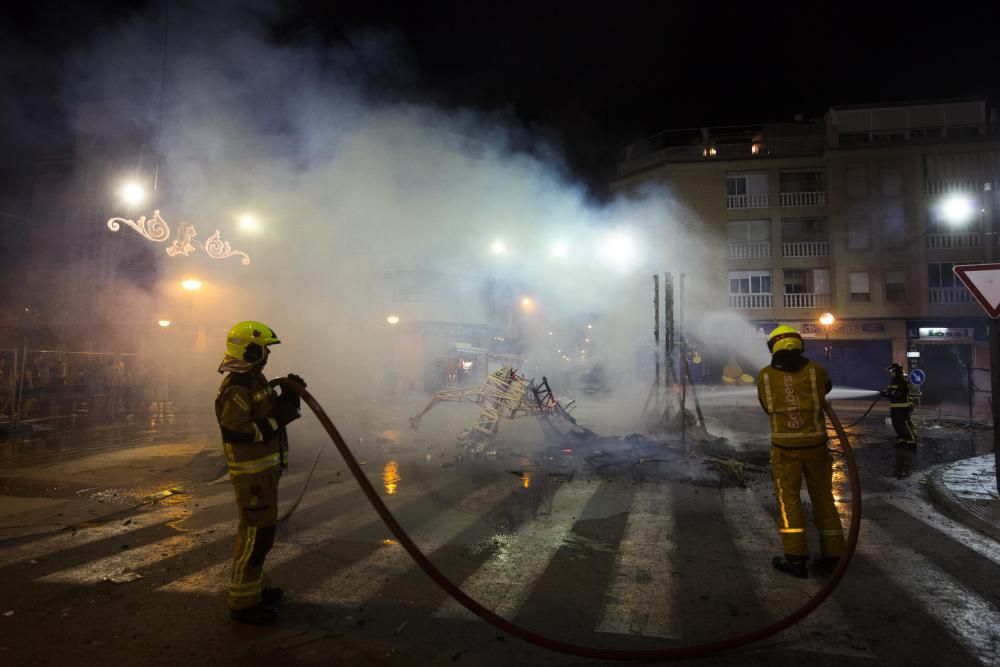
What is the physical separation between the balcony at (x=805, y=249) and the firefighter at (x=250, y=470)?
24322 mm

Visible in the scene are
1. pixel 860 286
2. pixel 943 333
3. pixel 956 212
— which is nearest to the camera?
pixel 956 212

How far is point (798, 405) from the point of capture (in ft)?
11.4

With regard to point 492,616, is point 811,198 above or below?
above

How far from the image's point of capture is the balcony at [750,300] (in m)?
22.6

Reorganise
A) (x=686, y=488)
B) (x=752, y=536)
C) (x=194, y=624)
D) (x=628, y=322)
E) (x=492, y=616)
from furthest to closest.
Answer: (x=628, y=322) < (x=686, y=488) < (x=752, y=536) < (x=194, y=624) < (x=492, y=616)

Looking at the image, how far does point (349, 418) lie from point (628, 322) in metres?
9.51

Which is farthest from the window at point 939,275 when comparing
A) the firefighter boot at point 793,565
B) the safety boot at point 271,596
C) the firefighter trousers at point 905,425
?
the safety boot at point 271,596

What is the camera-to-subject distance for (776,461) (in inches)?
140

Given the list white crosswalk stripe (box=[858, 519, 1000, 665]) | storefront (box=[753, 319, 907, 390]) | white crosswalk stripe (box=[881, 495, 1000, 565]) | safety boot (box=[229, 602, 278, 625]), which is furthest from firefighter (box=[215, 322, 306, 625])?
storefront (box=[753, 319, 907, 390])

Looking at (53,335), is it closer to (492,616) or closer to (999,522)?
(492,616)

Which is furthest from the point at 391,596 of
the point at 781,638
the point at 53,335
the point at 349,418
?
the point at 53,335

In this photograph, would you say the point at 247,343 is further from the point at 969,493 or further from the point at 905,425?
the point at 905,425

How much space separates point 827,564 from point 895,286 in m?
23.2

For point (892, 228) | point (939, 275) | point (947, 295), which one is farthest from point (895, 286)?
point (892, 228)
